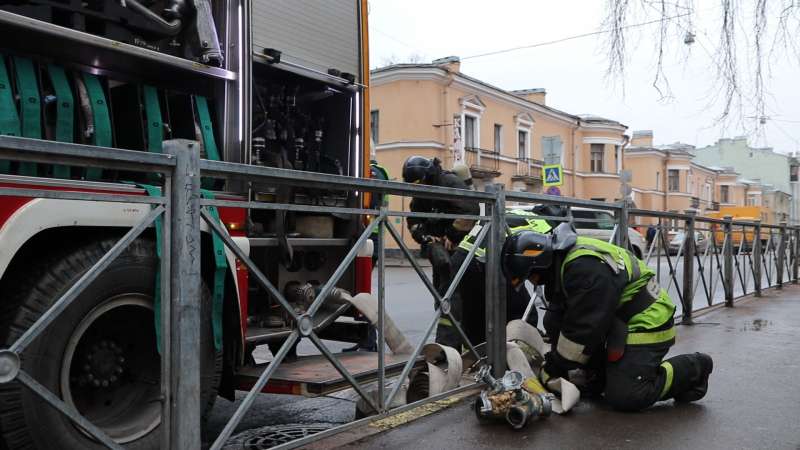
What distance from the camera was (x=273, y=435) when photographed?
13.1 ft

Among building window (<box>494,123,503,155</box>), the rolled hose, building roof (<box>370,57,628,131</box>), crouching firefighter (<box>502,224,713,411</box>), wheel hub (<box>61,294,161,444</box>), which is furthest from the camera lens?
building window (<box>494,123,503,155</box>)

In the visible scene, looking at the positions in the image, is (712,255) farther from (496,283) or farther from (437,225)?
(496,283)

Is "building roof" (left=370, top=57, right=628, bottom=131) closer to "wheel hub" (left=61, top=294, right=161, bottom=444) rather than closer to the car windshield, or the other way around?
the car windshield

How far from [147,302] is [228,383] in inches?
29.8

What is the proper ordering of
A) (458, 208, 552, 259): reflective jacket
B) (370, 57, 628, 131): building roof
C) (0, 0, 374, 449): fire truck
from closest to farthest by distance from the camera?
(0, 0, 374, 449): fire truck
(458, 208, 552, 259): reflective jacket
(370, 57, 628, 131): building roof

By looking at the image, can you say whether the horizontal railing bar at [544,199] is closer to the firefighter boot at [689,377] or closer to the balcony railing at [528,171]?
the firefighter boot at [689,377]

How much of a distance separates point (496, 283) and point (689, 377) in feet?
4.23

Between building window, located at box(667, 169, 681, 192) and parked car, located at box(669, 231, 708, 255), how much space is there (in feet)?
140

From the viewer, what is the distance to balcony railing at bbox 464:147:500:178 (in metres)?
29.3

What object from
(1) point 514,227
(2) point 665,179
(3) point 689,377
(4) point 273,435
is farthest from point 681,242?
(2) point 665,179

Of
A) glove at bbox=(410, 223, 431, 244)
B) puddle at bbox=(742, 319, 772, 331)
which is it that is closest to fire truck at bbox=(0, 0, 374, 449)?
glove at bbox=(410, 223, 431, 244)

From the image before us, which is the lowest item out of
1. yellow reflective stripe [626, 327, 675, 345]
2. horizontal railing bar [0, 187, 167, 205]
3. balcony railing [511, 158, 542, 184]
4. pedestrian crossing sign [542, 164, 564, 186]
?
yellow reflective stripe [626, 327, 675, 345]

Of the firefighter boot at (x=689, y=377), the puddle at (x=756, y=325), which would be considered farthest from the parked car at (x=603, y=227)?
the puddle at (x=756, y=325)

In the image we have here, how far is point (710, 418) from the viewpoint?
408 centimetres
